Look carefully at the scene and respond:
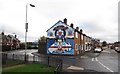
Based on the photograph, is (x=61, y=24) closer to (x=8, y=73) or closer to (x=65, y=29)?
(x=65, y=29)

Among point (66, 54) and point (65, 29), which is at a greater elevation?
point (65, 29)

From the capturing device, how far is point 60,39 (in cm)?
4888

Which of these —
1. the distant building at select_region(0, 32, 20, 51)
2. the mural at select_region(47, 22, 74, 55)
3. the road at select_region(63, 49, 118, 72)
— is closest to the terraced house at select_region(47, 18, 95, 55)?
the mural at select_region(47, 22, 74, 55)

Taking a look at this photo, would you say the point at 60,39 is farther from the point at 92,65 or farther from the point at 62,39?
the point at 92,65

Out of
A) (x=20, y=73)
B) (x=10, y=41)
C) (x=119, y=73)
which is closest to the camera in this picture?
(x=20, y=73)

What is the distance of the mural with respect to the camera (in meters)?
48.1

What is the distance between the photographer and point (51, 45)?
4944 centimetres

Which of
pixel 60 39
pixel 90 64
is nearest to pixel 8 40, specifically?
pixel 60 39

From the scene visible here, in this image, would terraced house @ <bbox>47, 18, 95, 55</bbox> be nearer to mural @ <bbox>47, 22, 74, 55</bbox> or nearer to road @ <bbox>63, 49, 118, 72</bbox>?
mural @ <bbox>47, 22, 74, 55</bbox>

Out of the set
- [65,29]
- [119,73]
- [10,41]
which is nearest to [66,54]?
[65,29]

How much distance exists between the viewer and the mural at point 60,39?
4809cm

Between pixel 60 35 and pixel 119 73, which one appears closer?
pixel 119 73

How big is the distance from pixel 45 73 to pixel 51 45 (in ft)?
104

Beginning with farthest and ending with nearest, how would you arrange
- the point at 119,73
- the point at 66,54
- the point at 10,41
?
the point at 10,41, the point at 66,54, the point at 119,73
